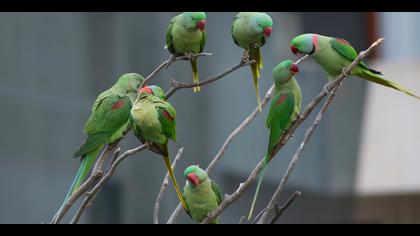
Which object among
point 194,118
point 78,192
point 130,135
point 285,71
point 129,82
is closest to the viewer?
point 78,192

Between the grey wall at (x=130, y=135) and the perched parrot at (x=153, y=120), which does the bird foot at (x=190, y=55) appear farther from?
the grey wall at (x=130, y=135)

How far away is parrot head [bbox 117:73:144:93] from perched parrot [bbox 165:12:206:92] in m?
0.13

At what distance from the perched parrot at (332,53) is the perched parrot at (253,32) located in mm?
72

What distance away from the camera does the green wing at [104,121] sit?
7.19 feet

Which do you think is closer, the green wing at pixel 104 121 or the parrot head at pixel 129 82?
the green wing at pixel 104 121

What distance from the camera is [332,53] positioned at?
214 cm

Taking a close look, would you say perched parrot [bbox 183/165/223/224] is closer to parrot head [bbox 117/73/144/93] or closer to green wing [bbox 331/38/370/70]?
parrot head [bbox 117/73/144/93]

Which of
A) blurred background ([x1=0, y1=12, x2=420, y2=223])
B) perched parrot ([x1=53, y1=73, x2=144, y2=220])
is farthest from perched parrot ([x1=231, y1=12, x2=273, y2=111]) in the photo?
blurred background ([x1=0, y1=12, x2=420, y2=223])

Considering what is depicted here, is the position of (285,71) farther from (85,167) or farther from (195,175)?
(85,167)

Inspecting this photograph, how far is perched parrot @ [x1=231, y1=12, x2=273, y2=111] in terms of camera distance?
2.07 metres

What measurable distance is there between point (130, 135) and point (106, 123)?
434 centimetres

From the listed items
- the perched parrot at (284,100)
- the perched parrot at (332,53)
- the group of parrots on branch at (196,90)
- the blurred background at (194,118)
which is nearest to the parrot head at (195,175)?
the group of parrots on branch at (196,90)

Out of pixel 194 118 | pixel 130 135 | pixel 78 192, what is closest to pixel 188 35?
pixel 78 192
